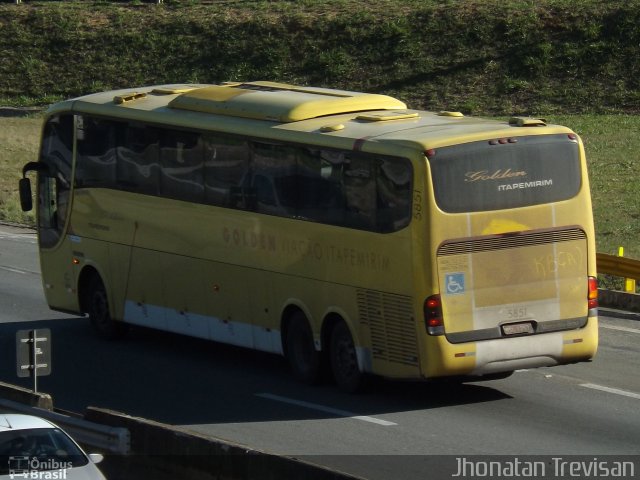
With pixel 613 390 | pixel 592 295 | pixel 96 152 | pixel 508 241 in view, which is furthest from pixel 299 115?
pixel 613 390

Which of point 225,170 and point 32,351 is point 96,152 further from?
point 32,351

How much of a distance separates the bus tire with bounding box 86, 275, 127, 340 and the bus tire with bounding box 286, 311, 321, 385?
4.18m

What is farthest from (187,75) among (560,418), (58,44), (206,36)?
(560,418)

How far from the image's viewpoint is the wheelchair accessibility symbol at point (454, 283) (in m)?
15.3

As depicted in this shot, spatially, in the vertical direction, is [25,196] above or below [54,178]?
below

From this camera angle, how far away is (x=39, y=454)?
35.4 feet

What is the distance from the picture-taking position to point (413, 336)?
15438 millimetres

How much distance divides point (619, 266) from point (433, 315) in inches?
315

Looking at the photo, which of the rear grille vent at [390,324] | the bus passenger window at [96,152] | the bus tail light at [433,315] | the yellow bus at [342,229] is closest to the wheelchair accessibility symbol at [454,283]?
the yellow bus at [342,229]

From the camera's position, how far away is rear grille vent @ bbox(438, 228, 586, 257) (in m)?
15.4

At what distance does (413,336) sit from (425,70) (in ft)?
130

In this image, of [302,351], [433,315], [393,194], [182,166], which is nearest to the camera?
[433,315]

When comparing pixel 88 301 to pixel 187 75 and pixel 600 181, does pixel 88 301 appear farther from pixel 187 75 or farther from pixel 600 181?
pixel 187 75

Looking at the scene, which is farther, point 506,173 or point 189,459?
point 506,173
